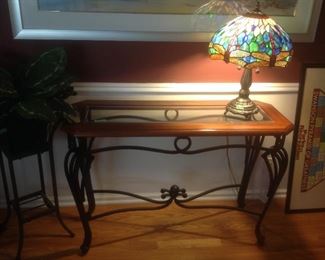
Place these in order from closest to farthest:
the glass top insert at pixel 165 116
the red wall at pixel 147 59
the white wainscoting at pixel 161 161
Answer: the glass top insert at pixel 165 116 < the red wall at pixel 147 59 < the white wainscoting at pixel 161 161

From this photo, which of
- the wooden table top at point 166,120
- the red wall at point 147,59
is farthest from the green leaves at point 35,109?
the red wall at point 147,59

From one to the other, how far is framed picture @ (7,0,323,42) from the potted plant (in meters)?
0.23

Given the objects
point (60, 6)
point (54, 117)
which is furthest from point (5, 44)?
point (54, 117)

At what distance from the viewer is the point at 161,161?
6.61 feet

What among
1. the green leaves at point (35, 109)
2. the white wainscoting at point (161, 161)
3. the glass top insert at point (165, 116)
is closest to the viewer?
the green leaves at point (35, 109)

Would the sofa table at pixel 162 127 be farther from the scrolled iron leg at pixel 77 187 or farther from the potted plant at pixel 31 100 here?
the potted plant at pixel 31 100

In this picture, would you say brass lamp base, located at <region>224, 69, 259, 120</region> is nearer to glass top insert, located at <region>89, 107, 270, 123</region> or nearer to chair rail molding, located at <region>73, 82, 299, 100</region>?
glass top insert, located at <region>89, 107, 270, 123</region>

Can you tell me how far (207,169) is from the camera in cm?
206

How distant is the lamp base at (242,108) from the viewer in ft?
5.27

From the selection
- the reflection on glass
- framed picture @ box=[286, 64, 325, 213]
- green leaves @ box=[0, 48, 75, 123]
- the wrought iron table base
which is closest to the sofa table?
the wrought iron table base

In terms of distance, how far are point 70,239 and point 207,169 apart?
81 cm

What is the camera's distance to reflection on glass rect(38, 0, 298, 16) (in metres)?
1.61

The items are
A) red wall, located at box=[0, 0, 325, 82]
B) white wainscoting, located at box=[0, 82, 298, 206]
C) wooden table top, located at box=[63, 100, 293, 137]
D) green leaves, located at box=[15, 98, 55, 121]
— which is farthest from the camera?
white wainscoting, located at box=[0, 82, 298, 206]

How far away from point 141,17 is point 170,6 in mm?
139
